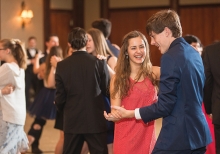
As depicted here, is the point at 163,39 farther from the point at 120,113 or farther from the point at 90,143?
the point at 90,143

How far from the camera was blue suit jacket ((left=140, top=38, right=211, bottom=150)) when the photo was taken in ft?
10.7

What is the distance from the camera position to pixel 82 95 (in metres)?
5.04

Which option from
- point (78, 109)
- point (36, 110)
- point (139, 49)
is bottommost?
point (36, 110)

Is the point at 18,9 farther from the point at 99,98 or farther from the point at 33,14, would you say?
the point at 99,98

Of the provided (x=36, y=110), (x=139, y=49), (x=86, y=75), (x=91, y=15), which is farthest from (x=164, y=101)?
(x=91, y=15)

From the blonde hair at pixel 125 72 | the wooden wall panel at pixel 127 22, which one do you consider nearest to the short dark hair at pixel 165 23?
the blonde hair at pixel 125 72

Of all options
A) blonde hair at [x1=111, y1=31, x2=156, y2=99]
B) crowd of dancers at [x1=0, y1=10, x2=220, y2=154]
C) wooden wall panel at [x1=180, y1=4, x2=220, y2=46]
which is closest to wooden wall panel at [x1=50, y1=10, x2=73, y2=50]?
wooden wall panel at [x1=180, y1=4, x2=220, y2=46]

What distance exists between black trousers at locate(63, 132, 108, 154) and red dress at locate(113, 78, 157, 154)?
2.55 feet

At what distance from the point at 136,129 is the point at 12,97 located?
5.39 feet

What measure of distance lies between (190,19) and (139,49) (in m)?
9.28

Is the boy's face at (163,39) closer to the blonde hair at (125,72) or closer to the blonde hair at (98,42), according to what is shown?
the blonde hair at (125,72)

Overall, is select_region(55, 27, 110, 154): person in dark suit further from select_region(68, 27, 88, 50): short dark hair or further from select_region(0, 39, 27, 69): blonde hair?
select_region(0, 39, 27, 69): blonde hair

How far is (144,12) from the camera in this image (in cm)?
1377

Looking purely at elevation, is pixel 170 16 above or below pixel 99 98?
above
